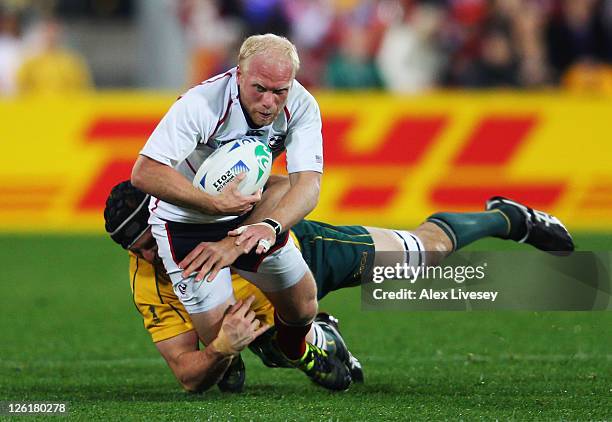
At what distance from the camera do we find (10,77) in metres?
Answer: 15.6

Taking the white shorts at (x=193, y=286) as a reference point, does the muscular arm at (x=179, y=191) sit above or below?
above

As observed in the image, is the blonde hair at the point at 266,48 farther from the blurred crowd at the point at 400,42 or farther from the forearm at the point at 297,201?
the blurred crowd at the point at 400,42

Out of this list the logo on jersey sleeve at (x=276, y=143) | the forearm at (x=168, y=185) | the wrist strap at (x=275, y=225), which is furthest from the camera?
the logo on jersey sleeve at (x=276, y=143)

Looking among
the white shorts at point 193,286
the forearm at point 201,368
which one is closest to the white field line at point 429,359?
the forearm at point 201,368

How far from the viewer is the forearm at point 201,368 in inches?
244

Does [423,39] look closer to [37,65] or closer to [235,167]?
[37,65]

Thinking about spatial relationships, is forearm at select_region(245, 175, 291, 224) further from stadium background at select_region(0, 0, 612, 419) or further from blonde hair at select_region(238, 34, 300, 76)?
stadium background at select_region(0, 0, 612, 419)

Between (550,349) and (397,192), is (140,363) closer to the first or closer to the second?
(550,349)

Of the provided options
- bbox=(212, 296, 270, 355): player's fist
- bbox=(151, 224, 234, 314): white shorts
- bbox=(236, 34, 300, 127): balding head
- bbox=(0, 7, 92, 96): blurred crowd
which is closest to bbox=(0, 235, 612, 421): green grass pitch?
bbox=(212, 296, 270, 355): player's fist

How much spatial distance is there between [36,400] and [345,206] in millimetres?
8063

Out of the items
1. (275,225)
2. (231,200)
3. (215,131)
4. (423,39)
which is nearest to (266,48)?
(215,131)

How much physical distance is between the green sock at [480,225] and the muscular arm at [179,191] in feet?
5.68

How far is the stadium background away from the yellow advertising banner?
0.06 feet

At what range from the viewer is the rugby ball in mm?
5945
